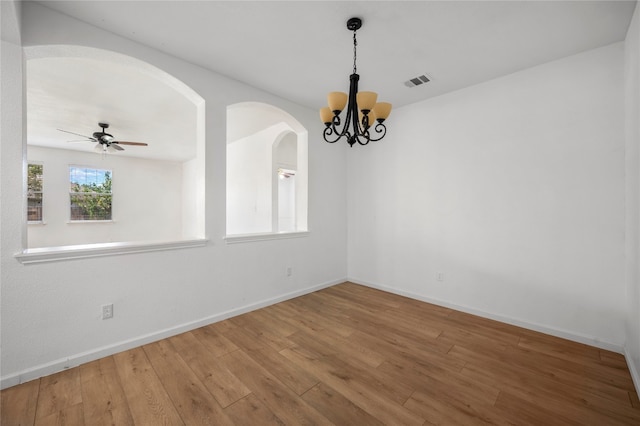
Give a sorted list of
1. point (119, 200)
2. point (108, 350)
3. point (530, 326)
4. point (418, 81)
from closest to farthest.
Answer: point (108, 350), point (530, 326), point (418, 81), point (119, 200)

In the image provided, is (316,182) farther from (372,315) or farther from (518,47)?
(518,47)

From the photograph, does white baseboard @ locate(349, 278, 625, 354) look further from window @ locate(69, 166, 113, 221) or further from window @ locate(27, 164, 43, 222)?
window @ locate(27, 164, 43, 222)

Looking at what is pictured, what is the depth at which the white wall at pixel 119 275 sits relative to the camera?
5.90 ft

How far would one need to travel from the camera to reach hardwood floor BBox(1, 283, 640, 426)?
1563 mm

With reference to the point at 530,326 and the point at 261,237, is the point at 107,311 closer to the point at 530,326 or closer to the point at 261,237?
the point at 261,237

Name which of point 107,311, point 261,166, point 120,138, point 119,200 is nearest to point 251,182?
point 261,166

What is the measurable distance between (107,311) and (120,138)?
5085 millimetres

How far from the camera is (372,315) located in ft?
9.99

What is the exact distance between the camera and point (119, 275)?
224 centimetres

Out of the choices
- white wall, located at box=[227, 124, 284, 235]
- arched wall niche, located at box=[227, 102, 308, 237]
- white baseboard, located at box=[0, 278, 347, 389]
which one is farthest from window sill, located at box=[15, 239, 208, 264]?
white wall, located at box=[227, 124, 284, 235]

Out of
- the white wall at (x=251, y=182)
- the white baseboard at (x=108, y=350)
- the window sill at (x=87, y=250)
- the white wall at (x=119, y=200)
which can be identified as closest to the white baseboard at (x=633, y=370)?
the white baseboard at (x=108, y=350)

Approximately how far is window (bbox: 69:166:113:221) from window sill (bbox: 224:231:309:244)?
6.35 metres

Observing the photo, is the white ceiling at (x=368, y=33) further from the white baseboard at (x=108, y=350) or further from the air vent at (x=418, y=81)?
the white baseboard at (x=108, y=350)

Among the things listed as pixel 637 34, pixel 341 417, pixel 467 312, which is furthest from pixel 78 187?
pixel 637 34
